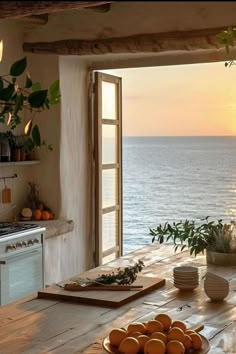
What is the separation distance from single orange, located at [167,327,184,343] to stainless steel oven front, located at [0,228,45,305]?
253 cm

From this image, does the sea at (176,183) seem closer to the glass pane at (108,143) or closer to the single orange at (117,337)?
the glass pane at (108,143)

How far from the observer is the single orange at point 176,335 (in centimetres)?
188

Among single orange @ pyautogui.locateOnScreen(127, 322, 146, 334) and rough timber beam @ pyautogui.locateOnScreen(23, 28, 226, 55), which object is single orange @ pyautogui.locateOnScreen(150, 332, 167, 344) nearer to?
single orange @ pyautogui.locateOnScreen(127, 322, 146, 334)

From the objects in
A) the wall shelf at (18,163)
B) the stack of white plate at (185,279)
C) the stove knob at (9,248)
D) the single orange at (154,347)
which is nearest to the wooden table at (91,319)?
the stack of white plate at (185,279)

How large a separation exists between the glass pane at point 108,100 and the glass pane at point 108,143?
0.12m

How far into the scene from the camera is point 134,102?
Result: 7.45 meters

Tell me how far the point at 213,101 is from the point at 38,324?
17.2ft

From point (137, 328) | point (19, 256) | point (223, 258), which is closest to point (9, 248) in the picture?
point (19, 256)

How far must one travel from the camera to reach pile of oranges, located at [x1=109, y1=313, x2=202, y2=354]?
5.92ft

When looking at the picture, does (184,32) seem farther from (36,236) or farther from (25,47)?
(36,236)

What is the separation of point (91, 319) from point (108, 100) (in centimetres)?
378

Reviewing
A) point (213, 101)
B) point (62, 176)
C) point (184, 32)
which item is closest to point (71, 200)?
point (62, 176)

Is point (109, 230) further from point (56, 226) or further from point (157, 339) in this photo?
point (157, 339)

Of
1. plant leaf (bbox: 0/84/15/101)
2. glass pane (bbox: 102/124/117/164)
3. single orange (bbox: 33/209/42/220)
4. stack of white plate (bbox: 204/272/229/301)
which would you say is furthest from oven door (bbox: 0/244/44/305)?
plant leaf (bbox: 0/84/15/101)
